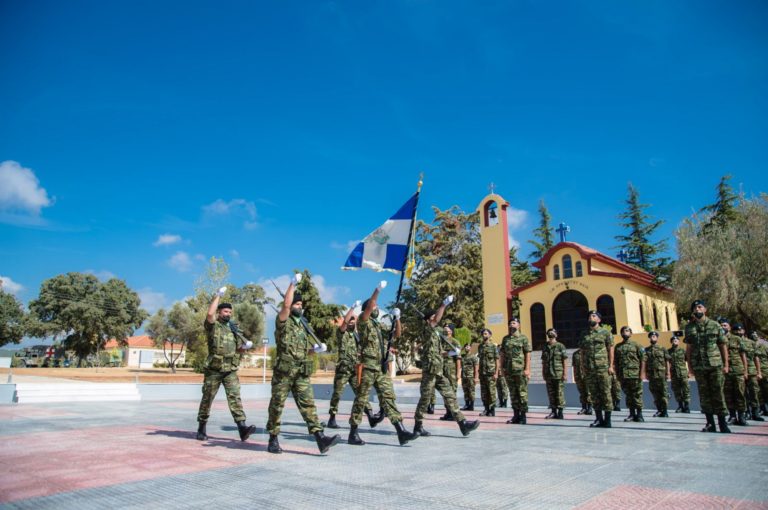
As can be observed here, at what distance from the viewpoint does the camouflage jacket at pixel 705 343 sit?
7887 millimetres

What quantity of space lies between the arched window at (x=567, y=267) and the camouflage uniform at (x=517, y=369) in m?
21.2

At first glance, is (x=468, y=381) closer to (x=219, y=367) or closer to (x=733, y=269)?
(x=219, y=367)

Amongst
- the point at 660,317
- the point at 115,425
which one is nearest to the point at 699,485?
the point at 115,425

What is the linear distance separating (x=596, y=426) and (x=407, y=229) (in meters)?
4.89

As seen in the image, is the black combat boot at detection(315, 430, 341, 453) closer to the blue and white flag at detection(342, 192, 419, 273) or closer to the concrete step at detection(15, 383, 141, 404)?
the blue and white flag at detection(342, 192, 419, 273)

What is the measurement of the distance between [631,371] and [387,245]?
5.60 meters

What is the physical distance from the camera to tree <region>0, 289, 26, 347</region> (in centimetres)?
5609

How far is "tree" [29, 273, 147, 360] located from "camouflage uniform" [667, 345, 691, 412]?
6180 centimetres

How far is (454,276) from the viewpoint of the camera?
35438 millimetres

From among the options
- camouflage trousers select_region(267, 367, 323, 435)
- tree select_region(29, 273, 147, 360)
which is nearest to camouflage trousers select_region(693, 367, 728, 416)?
camouflage trousers select_region(267, 367, 323, 435)

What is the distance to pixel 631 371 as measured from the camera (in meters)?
10.1

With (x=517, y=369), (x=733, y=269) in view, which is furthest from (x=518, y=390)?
(x=733, y=269)

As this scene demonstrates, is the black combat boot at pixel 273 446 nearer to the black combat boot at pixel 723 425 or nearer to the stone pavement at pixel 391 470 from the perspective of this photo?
the stone pavement at pixel 391 470

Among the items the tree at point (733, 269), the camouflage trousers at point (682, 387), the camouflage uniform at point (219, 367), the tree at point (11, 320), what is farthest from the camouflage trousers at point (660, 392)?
the tree at point (11, 320)
